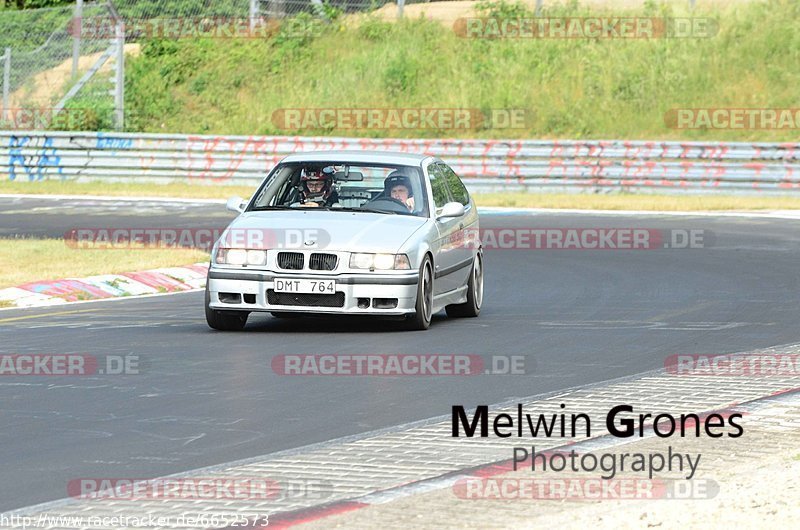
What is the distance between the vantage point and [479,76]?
4134cm

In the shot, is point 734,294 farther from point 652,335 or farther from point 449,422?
point 449,422

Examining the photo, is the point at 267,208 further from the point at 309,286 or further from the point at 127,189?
the point at 127,189

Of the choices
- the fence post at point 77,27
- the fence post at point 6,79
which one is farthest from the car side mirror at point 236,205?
the fence post at point 77,27

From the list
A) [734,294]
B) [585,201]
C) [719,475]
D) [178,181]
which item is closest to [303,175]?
[734,294]

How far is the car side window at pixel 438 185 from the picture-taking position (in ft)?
46.8

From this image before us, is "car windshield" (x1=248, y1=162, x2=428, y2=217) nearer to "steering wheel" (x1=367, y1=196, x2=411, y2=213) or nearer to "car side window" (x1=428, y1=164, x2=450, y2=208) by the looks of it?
"steering wheel" (x1=367, y1=196, x2=411, y2=213)

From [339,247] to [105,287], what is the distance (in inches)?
196

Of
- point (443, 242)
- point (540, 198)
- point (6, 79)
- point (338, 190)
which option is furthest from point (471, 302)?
point (6, 79)

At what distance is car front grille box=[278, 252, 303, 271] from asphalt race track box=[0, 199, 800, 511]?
60cm

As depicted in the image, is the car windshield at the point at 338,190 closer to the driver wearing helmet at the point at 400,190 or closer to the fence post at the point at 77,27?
the driver wearing helmet at the point at 400,190

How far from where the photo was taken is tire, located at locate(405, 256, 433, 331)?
13.0 meters

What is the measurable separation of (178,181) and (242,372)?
2621 cm

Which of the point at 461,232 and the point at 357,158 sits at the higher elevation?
the point at 357,158

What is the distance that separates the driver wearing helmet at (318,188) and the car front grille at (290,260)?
1.21m
